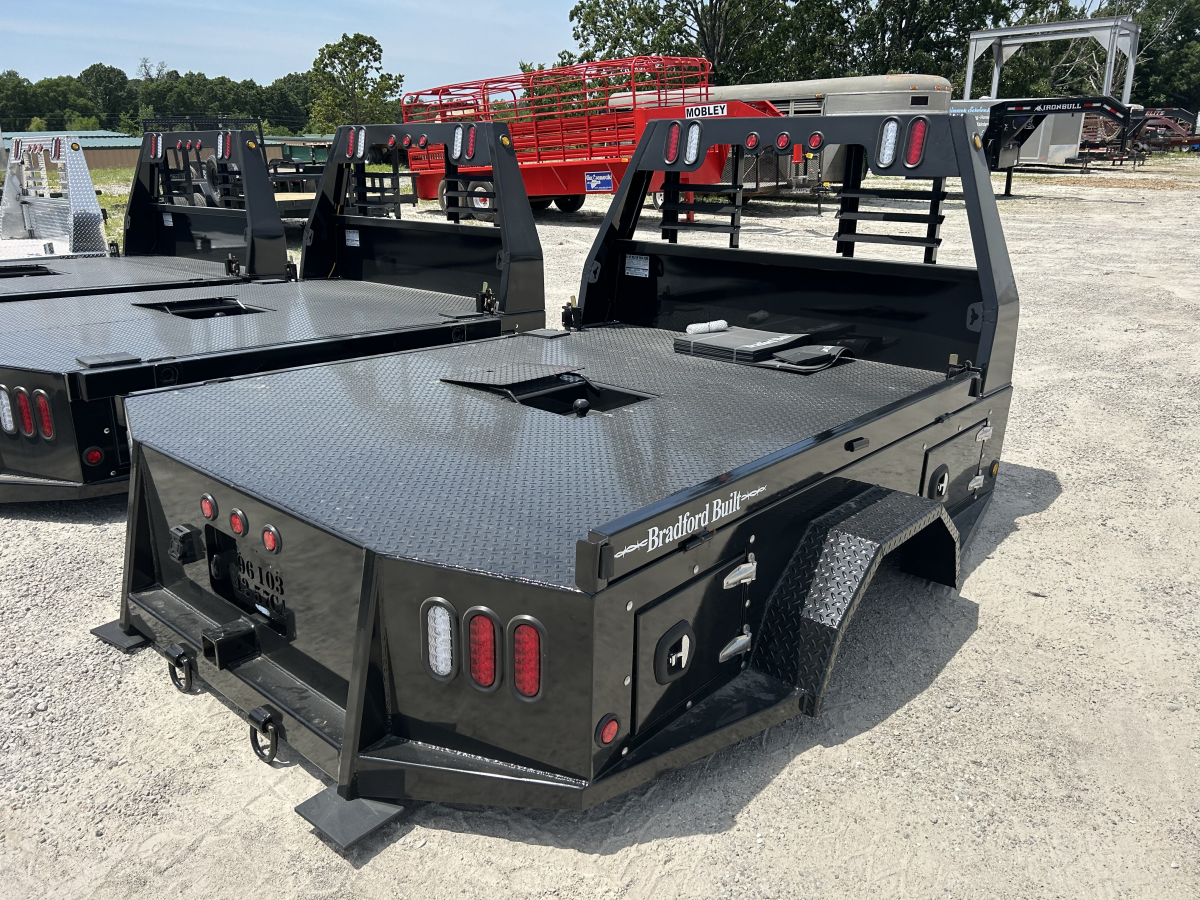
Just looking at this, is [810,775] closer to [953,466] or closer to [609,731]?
[609,731]

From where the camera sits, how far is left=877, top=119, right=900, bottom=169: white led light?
12.7 feet

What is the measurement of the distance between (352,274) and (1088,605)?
5545 millimetres

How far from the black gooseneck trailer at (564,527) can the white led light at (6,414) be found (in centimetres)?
136

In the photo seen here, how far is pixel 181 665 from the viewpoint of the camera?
2.75 meters

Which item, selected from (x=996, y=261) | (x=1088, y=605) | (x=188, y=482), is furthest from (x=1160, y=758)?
(x=188, y=482)

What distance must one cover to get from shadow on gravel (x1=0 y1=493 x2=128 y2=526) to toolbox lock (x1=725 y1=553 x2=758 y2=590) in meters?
3.23

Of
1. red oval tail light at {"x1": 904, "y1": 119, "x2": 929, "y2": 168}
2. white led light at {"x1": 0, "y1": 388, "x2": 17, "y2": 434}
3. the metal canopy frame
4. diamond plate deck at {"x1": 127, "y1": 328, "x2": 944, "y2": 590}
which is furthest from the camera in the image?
the metal canopy frame

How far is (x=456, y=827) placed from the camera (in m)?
2.40

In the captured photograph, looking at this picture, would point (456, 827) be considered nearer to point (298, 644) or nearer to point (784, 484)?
point (298, 644)

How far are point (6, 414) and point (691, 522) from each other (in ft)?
12.0

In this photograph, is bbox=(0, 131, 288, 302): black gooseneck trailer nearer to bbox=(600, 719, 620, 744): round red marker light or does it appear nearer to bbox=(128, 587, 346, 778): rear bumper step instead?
bbox=(128, 587, 346, 778): rear bumper step

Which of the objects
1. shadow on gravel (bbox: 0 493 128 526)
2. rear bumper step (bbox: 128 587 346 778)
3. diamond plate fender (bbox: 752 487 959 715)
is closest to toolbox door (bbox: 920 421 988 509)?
diamond plate fender (bbox: 752 487 959 715)

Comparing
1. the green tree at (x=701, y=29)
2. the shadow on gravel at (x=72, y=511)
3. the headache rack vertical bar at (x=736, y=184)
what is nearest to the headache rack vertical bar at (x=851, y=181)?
the headache rack vertical bar at (x=736, y=184)

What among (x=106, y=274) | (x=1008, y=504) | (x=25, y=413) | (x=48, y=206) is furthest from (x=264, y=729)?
(x=48, y=206)
